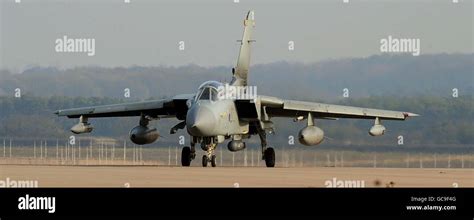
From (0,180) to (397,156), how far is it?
24.1m

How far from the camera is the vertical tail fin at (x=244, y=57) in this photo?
47344mm

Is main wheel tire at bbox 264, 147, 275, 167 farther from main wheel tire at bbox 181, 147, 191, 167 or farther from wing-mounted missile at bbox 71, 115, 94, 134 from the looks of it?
wing-mounted missile at bbox 71, 115, 94, 134

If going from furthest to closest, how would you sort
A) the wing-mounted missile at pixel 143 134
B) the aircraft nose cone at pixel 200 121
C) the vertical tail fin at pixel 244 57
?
1. the vertical tail fin at pixel 244 57
2. the wing-mounted missile at pixel 143 134
3. the aircraft nose cone at pixel 200 121

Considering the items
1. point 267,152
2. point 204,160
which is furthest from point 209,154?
point 267,152

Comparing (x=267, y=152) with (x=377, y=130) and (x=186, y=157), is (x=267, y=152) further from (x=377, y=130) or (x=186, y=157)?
(x=377, y=130)

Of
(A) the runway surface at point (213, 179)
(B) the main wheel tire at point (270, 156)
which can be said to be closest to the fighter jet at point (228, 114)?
(B) the main wheel tire at point (270, 156)

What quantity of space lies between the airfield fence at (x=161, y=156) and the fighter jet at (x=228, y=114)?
2.98 m

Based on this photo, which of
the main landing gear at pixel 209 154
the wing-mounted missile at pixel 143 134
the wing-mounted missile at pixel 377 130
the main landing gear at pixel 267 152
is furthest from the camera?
the main landing gear at pixel 267 152

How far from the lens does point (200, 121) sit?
40.6 metres

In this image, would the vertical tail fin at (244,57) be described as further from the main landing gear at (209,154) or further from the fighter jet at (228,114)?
the main landing gear at (209,154)

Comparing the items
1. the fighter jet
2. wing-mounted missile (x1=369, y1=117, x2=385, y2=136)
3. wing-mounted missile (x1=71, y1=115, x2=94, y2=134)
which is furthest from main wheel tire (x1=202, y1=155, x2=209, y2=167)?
wing-mounted missile (x1=369, y1=117, x2=385, y2=136)
